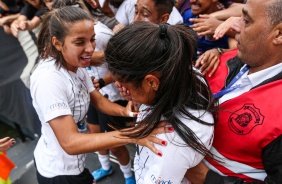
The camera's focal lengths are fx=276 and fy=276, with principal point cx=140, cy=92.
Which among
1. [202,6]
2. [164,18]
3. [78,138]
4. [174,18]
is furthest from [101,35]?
[78,138]

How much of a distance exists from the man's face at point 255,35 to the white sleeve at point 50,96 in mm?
959

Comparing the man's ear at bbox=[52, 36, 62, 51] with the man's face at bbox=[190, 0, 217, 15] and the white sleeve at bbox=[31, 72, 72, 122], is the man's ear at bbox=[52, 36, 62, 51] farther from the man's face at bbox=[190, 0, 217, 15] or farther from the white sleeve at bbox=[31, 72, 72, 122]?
the man's face at bbox=[190, 0, 217, 15]

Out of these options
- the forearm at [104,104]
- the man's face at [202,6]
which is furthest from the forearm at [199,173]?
the man's face at [202,6]

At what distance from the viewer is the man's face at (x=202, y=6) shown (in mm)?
2264

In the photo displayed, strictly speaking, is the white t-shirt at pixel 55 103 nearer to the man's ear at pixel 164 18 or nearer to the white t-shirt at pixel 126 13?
the man's ear at pixel 164 18

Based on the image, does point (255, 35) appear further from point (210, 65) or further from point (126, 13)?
point (126, 13)

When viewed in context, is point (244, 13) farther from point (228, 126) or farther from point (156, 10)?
point (156, 10)

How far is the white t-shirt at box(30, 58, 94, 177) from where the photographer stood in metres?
1.48

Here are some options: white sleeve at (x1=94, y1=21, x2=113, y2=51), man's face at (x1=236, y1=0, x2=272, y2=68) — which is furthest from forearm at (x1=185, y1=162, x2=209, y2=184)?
white sleeve at (x1=94, y1=21, x2=113, y2=51)

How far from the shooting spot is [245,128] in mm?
1171

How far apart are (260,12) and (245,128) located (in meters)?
0.52

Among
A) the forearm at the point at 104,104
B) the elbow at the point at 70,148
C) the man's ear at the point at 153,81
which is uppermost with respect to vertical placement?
the man's ear at the point at 153,81

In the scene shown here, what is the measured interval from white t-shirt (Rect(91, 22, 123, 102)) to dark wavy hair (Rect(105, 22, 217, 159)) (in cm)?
104

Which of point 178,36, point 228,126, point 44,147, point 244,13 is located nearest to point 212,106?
point 228,126
